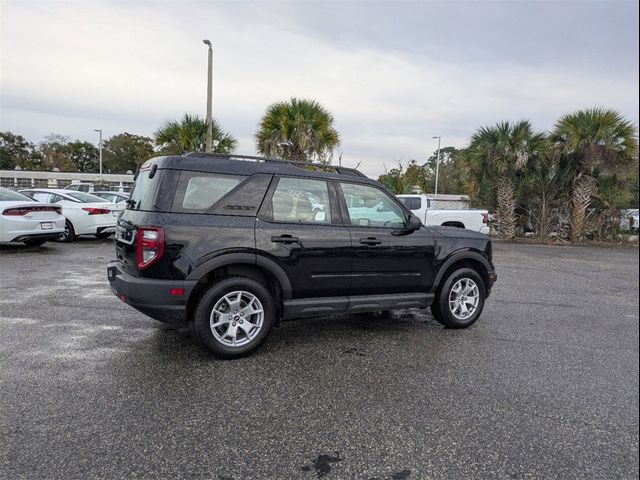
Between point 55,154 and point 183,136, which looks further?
point 55,154

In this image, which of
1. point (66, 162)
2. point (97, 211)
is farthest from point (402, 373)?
point (66, 162)

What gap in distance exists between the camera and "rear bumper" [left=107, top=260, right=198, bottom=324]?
377 centimetres

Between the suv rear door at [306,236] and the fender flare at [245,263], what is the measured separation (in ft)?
0.17

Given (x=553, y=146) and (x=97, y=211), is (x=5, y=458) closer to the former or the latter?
(x=97, y=211)

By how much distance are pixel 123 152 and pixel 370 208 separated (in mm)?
68066

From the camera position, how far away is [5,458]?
247cm

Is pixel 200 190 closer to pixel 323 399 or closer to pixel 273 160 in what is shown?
pixel 273 160

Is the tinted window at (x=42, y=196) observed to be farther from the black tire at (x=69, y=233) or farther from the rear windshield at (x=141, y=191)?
the rear windshield at (x=141, y=191)

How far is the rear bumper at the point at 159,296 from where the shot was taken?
377 cm

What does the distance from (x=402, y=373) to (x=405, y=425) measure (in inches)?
34.2

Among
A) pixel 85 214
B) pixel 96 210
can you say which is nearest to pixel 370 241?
pixel 96 210

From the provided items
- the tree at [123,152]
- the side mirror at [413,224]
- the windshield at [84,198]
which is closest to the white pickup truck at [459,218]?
the windshield at [84,198]

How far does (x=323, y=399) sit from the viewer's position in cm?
330

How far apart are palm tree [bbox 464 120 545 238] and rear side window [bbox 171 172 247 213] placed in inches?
577
